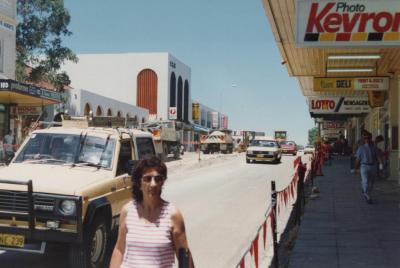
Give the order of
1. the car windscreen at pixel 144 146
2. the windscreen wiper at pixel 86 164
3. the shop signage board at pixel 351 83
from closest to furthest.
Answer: the windscreen wiper at pixel 86 164, the car windscreen at pixel 144 146, the shop signage board at pixel 351 83

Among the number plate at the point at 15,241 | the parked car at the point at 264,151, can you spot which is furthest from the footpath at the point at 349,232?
the parked car at the point at 264,151

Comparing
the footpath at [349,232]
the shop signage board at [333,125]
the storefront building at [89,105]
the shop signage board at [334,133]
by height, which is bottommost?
the footpath at [349,232]

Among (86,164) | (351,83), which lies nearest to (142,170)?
(86,164)

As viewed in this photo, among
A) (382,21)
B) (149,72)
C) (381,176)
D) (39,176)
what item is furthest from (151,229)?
(149,72)

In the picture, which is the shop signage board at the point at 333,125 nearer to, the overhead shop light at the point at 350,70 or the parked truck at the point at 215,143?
the parked truck at the point at 215,143

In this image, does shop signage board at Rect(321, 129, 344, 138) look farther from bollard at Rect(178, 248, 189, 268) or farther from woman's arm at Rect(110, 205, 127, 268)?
bollard at Rect(178, 248, 189, 268)

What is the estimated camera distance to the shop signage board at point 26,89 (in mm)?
27297

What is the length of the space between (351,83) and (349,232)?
10.8 meters

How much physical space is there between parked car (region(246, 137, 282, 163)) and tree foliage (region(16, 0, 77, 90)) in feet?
55.9

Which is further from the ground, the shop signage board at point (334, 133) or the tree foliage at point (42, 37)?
the tree foliage at point (42, 37)

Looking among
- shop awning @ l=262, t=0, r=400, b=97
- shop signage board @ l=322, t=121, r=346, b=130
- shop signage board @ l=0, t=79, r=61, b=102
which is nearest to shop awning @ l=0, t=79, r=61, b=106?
shop signage board @ l=0, t=79, r=61, b=102

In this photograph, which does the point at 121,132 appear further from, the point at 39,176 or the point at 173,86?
the point at 173,86

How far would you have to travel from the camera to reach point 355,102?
1046 inches

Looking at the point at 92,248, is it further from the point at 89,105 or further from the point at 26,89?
the point at 89,105
